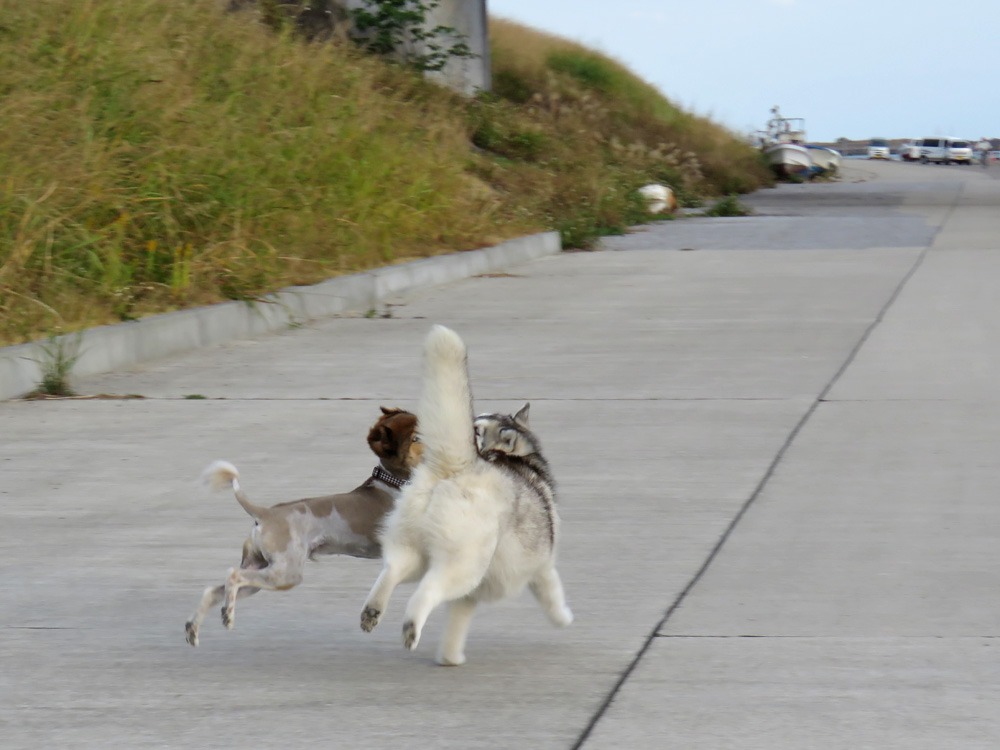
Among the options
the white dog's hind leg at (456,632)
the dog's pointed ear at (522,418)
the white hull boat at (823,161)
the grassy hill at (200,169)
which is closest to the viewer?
the white dog's hind leg at (456,632)

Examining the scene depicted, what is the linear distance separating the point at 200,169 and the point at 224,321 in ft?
6.04

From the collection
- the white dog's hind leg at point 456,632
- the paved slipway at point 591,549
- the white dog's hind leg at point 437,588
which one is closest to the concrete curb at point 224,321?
the paved slipway at point 591,549

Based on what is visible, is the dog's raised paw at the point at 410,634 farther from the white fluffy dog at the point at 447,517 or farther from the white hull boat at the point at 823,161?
the white hull boat at the point at 823,161

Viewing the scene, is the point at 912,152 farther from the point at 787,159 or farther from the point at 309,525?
the point at 309,525

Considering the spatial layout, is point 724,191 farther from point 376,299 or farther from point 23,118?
point 23,118

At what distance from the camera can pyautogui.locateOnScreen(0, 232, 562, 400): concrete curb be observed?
9664 millimetres

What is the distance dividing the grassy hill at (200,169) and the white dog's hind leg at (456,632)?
6.24 m

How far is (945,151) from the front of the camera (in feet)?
340

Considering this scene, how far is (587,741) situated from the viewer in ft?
13.0

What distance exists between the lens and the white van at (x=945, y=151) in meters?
102

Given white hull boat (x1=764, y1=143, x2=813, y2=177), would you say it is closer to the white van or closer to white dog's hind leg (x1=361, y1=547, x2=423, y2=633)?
white dog's hind leg (x1=361, y1=547, x2=423, y2=633)

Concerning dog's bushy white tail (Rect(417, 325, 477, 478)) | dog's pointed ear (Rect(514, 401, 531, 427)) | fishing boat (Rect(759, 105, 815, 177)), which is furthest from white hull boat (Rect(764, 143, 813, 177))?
dog's bushy white tail (Rect(417, 325, 477, 478))

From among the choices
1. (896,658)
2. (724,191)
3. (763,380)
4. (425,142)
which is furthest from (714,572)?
(724,191)

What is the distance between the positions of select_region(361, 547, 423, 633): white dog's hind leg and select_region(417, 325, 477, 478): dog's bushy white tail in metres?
0.23
